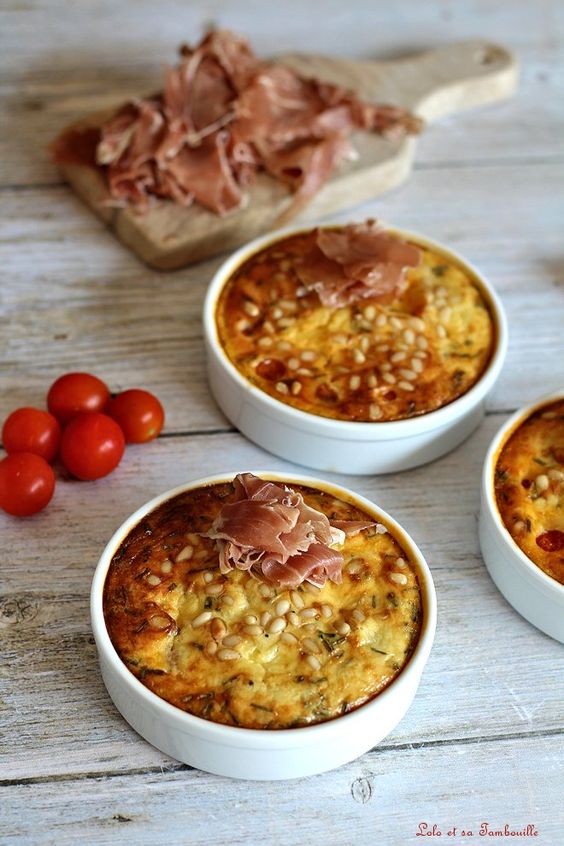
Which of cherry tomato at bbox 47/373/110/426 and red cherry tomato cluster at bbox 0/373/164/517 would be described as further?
cherry tomato at bbox 47/373/110/426

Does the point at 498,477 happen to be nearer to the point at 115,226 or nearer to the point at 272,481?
the point at 272,481

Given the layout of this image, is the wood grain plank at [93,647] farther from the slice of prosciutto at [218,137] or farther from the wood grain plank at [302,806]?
the slice of prosciutto at [218,137]

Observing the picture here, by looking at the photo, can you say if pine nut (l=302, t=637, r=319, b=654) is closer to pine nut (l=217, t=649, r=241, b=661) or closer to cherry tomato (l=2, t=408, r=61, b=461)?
pine nut (l=217, t=649, r=241, b=661)

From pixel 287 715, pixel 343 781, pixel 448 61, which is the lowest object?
pixel 343 781

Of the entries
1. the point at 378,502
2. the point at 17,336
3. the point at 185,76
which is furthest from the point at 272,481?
the point at 185,76

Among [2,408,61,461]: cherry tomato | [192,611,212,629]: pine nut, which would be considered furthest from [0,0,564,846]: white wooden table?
[192,611,212,629]: pine nut

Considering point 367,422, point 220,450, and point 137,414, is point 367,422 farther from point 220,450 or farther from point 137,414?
point 137,414
